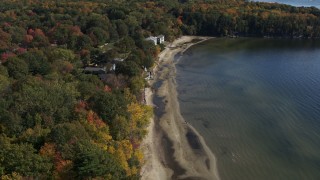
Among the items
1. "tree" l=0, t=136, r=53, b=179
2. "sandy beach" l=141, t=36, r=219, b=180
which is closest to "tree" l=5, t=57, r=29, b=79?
"sandy beach" l=141, t=36, r=219, b=180

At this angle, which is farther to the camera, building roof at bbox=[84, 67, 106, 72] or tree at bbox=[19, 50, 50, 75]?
building roof at bbox=[84, 67, 106, 72]

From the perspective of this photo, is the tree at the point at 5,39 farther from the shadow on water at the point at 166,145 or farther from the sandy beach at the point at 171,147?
the shadow on water at the point at 166,145

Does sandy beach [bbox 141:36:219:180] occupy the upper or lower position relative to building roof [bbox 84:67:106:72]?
lower

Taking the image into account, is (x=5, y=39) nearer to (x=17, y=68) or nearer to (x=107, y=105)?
(x=17, y=68)

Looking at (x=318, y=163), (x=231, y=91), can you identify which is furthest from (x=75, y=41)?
(x=318, y=163)

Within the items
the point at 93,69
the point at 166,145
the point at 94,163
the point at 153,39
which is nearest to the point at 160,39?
the point at 153,39

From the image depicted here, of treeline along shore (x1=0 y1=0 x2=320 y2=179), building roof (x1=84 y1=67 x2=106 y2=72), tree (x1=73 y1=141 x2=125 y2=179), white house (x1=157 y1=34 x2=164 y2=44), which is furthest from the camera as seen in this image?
white house (x1=157 y1=34 x2=164 y2=44)

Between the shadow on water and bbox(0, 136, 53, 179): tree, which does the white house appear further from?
bbox(0, 136, 53, 179): tree
